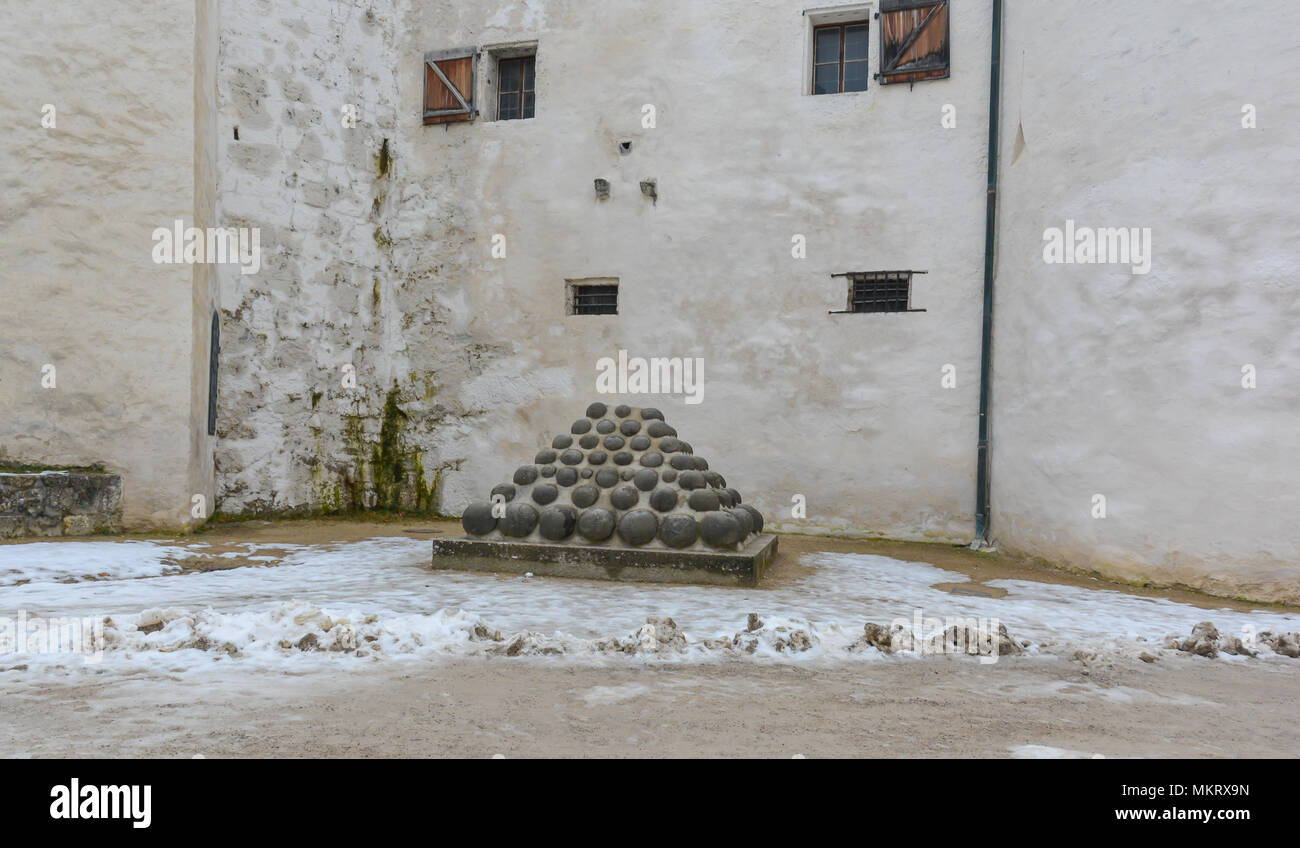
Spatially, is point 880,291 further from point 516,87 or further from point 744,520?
point 516,87

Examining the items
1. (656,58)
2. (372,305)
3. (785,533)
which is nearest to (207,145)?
(372,305)

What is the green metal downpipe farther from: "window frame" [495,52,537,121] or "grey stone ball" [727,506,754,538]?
"window frame" [495,52,537,121]

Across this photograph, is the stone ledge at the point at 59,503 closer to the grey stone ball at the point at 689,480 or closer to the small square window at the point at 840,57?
the grey stone ball at the point at 689,480

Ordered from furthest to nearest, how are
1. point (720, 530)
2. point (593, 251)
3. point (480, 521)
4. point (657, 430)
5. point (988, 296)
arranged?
1. point (593, 251)
2. point (988, 296)
3. point (657, 430)
4. point (480, 521)
5. point (720, 530)

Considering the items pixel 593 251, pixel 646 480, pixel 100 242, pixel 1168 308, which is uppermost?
pixel 593 251

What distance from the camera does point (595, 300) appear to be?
10.3 metres

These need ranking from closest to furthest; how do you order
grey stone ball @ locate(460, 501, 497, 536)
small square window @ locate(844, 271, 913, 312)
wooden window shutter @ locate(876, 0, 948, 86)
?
grey stone ball @ locate(460, 501, 497, 536) < wooden window shutter @ locate(876, 0, 948, 86) < small square window @ locate(844, 271, 913, 312)

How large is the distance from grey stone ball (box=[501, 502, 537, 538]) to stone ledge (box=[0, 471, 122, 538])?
3.75 m

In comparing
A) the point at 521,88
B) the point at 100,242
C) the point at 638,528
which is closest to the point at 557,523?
the point at 638,528

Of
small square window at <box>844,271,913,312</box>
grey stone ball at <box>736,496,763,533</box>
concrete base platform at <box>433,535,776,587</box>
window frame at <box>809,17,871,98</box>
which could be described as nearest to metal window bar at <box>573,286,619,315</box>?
small square window at <box>844,271,913,312</box>

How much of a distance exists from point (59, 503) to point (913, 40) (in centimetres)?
890

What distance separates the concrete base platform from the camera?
6.28 meters

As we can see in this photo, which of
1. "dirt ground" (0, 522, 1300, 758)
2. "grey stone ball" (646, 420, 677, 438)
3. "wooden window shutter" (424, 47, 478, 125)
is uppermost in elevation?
"wooden window shutter" (424, 47, 478, 125)

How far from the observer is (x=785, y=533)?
9461 mm
